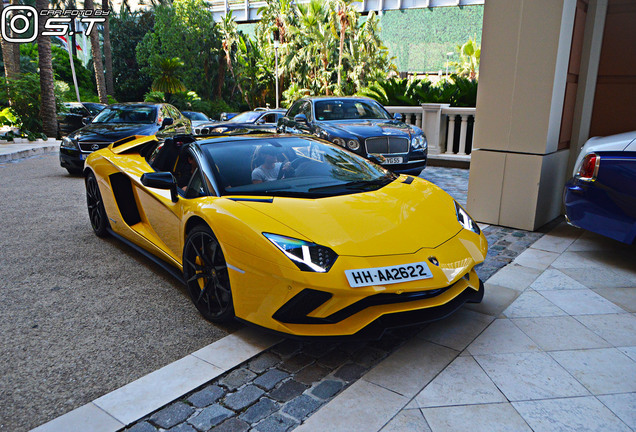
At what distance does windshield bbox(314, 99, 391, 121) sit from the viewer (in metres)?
9.73

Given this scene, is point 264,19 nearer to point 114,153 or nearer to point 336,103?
point 336,103

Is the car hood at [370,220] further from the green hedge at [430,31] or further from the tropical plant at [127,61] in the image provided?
the green hedge at [430,31]

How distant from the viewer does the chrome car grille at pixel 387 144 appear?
8.64m

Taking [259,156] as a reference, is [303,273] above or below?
below

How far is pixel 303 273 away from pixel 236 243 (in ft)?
1.77

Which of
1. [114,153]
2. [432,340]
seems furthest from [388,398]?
[114,153]

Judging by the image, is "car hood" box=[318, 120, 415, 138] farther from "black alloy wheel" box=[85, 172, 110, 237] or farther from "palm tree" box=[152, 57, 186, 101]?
"palm tree" box=[152, 57, 186, 101]

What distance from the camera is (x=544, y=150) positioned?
5.64 m

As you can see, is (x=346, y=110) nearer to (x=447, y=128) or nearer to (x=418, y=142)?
(x=418, y=142)

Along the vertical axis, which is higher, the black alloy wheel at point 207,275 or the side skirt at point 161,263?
the black alloy wheel at point 207,275

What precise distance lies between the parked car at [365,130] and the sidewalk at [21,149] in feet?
27.1

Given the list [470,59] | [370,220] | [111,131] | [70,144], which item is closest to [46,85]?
[70,144]

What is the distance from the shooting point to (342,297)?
276cm

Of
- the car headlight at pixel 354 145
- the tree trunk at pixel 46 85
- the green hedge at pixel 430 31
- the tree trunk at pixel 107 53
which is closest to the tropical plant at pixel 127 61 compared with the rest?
the tree trunk at pixel 107 53
